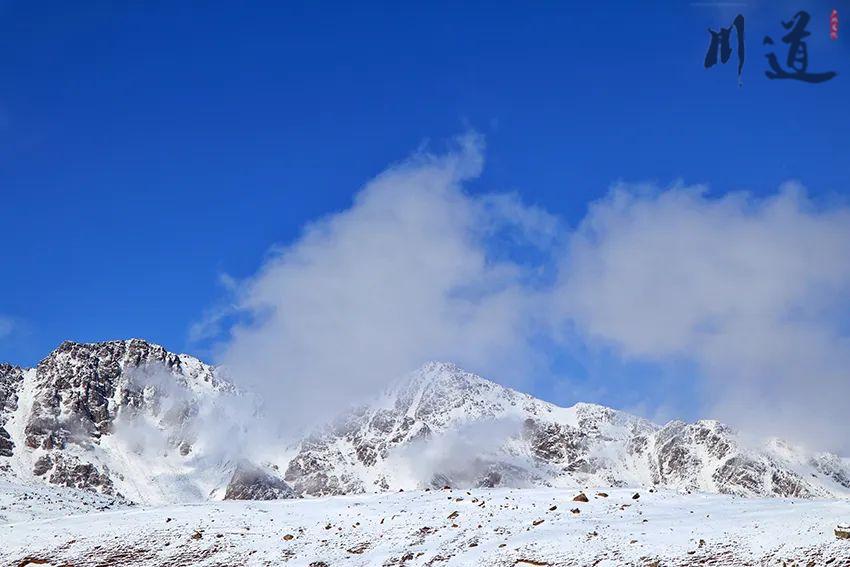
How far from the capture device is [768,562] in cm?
2992

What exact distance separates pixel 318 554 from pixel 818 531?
22.2 m

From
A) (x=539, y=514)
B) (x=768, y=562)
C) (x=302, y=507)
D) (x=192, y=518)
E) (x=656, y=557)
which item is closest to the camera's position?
(x=768, y=562)

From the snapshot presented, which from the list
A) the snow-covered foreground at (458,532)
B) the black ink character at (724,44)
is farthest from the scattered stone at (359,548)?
the black ink character at (724,44)

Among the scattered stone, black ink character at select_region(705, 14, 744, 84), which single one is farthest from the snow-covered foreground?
black ink character at select_region(705, 14, 744, 84)

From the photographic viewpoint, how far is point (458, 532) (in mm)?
38875

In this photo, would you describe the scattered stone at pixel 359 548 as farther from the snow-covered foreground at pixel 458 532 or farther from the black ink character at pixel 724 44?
the black ink character at pixel 724 44

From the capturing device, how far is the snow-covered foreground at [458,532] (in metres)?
32.4

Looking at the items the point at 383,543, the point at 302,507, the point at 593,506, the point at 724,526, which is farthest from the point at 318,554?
the point at 724,526

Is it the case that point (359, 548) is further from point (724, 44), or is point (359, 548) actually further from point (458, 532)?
point (724, 44)

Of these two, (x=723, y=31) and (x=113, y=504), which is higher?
(x=723, y=31)

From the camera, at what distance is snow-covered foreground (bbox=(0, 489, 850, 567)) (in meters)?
32.4

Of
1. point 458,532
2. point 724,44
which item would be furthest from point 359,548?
point 724,44

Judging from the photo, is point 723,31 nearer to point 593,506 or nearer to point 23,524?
point 593,506

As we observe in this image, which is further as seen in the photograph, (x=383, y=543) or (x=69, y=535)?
(x=69, y=535)
